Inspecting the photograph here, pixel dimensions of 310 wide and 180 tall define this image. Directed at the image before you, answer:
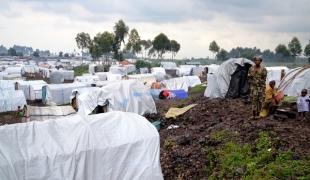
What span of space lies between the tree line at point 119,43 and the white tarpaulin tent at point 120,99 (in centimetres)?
4709

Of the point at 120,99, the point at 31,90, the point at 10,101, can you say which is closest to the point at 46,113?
the point at 120,99

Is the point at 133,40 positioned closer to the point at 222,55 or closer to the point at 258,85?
the point at 222,55

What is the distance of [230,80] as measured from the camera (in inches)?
784

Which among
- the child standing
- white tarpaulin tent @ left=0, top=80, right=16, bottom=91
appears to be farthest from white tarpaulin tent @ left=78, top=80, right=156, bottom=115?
white tarpaulin tent @ left=0, top=80, right=16, bottom=91

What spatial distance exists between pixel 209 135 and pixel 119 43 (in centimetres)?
5748

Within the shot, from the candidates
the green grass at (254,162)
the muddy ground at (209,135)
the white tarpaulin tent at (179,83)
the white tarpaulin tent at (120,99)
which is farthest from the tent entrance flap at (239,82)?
the white tarpaulin tent at (179,83)

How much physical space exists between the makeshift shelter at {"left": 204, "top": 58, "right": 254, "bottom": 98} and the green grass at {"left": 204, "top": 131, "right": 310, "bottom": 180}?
8192 millimetres

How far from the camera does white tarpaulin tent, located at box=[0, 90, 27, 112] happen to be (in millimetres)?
28422

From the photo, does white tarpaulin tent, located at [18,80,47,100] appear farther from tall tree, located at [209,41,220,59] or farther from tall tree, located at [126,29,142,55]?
tall tree, located at [209,41,220,59]

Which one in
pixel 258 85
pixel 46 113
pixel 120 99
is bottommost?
pixel 46 113

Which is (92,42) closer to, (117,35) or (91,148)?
(117,35)

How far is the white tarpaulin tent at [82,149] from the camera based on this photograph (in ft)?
24.0

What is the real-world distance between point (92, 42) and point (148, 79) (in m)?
46.7

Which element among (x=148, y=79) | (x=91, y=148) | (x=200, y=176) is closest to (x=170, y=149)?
(x=200, y=176)
